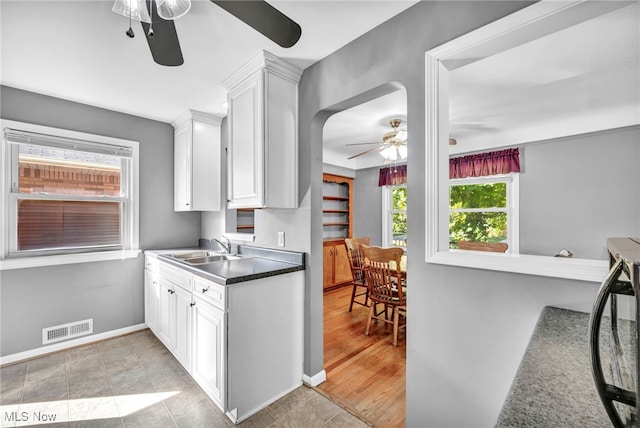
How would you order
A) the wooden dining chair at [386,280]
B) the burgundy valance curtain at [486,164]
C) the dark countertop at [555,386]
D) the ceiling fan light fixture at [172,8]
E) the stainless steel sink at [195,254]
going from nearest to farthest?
1. the dark countertop at [555,386]
2. the ceiling fan light fixture at [172,8]
3. the wooden dining chair at [386,280]
4. the stainless steel sink at [195,254]
5. the burgundy valance curtain at [486,164]

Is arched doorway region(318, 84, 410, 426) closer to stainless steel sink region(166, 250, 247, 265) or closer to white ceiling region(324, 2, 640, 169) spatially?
white ceiling region(324, 2, 640, 169)

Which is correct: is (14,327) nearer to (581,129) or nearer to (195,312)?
(195,312)

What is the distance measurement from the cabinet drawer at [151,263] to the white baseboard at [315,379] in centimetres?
183

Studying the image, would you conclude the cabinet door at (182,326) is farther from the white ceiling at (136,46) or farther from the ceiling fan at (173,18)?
the white ceiling at (136,46)

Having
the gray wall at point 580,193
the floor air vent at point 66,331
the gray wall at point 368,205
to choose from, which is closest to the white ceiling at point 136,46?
the floor air vent at point 66,331

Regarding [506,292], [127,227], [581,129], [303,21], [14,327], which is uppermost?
[303,21]

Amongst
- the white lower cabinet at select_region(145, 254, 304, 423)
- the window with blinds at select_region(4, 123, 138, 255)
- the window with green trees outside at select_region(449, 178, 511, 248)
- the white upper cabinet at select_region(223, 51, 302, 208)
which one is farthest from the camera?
the window with green trees outside at select_region(449, 178, 511, 248)

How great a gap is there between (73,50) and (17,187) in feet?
4.94

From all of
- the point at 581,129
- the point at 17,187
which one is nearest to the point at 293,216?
the point at 17,187

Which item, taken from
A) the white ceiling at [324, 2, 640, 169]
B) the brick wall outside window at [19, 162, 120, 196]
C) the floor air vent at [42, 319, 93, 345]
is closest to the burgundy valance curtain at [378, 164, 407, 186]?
→ the white ceiling at [324, 2, 640, 169]

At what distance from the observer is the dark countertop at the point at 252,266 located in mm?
1771

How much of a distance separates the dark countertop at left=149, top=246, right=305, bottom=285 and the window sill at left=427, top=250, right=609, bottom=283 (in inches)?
41.5

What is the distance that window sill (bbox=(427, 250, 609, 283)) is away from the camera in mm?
1035

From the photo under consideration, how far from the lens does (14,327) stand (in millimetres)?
2449
